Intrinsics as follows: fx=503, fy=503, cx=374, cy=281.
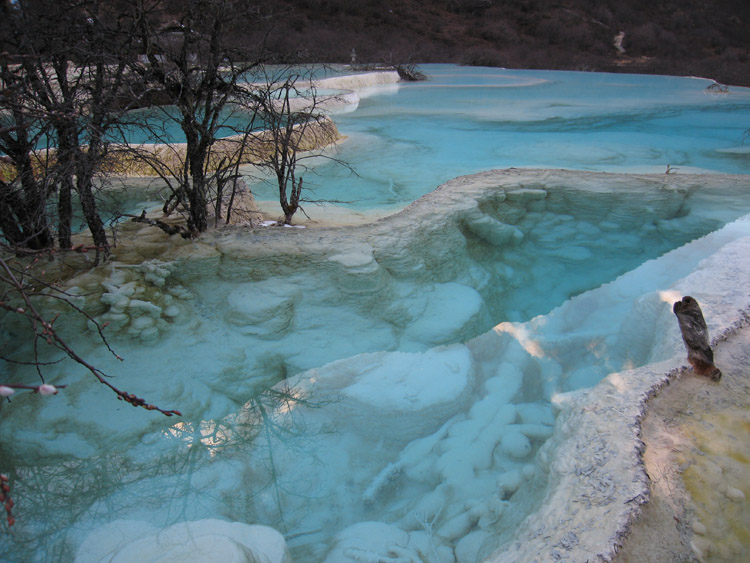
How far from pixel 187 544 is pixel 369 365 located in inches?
56.1

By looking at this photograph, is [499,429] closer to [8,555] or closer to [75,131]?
[8,555]

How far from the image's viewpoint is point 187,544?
1854 millimetres

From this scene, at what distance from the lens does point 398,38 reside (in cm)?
2158

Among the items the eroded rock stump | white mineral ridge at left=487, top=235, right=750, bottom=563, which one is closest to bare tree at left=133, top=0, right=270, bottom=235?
white mineral ridge at left=487, top=235, right=750, bottom=563

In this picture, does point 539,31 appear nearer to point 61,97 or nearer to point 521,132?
point 521,132

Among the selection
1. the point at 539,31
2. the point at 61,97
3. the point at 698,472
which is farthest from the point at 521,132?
the point at 539,31

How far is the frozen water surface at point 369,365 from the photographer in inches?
87.7

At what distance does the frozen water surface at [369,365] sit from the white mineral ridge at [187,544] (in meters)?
0.02

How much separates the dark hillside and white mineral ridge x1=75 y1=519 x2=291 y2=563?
17.6 meters

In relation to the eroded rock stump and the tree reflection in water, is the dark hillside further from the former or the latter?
the eroded rock stump

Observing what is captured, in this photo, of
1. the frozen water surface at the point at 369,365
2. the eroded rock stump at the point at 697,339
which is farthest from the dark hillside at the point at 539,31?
the eroded rock stump at the point at 697,339

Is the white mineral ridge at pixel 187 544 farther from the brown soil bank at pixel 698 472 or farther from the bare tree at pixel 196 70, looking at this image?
the bare tree at pixel 196 70

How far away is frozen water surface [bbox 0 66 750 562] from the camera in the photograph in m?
2.23

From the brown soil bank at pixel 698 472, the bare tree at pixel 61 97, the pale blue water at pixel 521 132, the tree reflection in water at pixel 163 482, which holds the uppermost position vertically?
the bare tree at pixel 61 97
